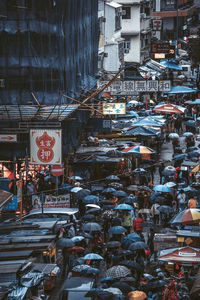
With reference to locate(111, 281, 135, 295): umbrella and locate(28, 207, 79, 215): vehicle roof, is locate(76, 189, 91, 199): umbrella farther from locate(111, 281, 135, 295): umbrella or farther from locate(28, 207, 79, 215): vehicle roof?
locate(111, 281, 135, 295): umbrella

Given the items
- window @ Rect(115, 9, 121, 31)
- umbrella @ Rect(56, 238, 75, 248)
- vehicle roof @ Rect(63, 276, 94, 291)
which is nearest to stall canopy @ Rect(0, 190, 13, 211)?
vehicle roof @ Rect(63, 276, 94, 291)

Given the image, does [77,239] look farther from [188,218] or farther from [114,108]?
[114,108]

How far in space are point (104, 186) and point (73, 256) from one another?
29.2 feet

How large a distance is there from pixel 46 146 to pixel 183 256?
7.31 meters

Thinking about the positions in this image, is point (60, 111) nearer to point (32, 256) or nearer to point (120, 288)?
point (32, 256)

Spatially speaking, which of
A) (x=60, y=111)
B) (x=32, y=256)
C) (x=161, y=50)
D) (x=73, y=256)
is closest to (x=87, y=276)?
(x=32, y=256)

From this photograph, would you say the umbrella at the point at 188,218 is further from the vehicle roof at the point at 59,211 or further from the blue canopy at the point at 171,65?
the blue canopy at the point at 171,65

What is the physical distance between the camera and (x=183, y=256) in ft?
49.0

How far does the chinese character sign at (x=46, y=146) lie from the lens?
2028 centimetres

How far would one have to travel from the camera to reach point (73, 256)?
17.7 m

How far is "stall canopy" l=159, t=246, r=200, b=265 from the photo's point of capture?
14.7 metres

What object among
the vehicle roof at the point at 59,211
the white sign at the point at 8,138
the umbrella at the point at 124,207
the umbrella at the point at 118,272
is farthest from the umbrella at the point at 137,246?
the white sign at the point at 8,138

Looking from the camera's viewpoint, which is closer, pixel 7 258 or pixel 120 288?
pixel 120 288

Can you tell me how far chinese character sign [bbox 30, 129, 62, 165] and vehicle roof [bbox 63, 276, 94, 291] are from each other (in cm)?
661
